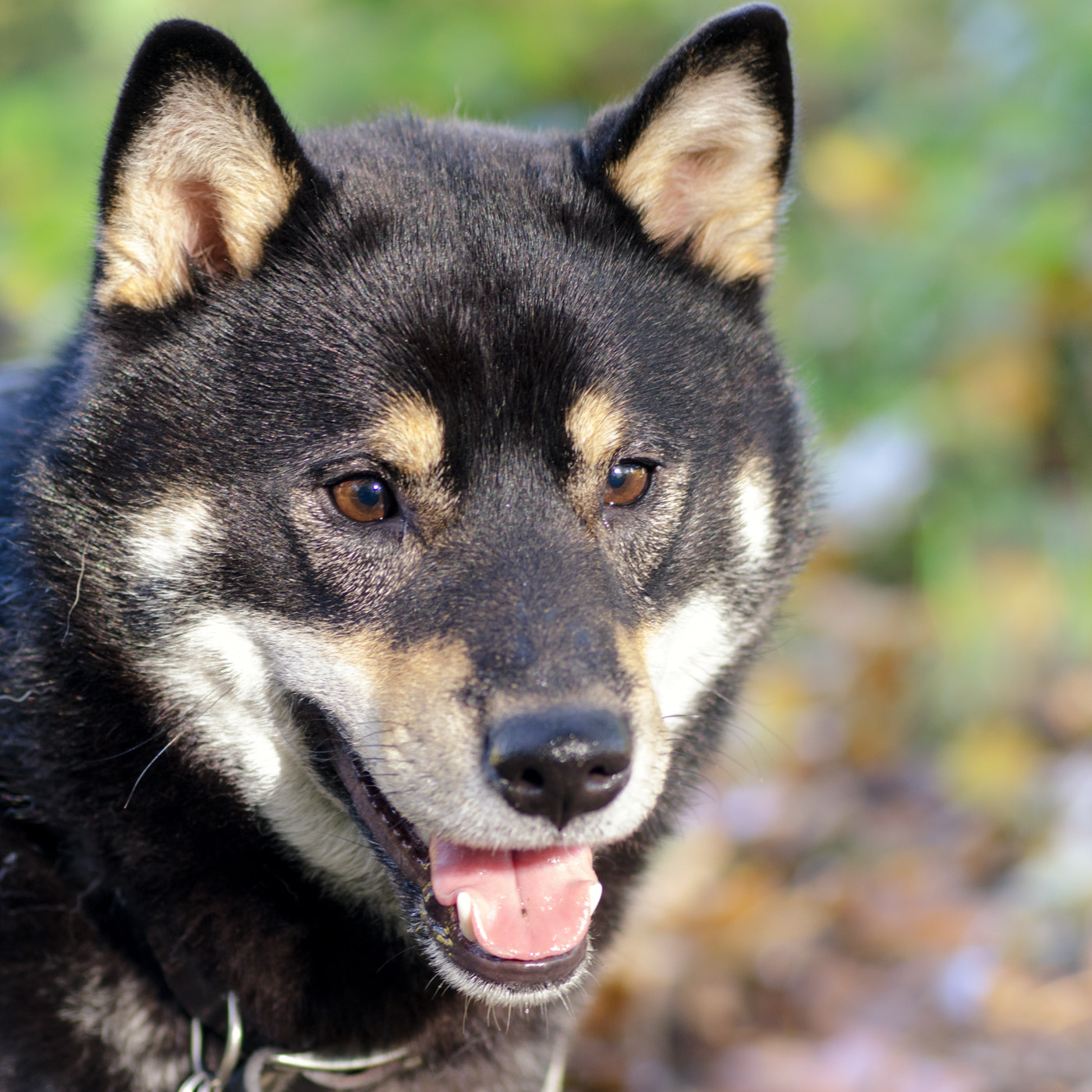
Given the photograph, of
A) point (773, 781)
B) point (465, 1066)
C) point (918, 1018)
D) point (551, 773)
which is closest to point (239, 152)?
point (551, 773)

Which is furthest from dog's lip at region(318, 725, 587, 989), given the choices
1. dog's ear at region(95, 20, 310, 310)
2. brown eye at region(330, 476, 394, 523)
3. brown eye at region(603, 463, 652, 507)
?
dog's ear at region(95, 20, 310, 310)

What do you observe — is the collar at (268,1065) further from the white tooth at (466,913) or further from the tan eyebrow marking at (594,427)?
the tan eyebrow marking at (594,427)

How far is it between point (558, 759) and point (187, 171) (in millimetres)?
1135

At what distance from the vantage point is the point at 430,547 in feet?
6.85

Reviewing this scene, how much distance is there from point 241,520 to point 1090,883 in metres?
2.48

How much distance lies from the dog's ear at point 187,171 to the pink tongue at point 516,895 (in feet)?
3.42

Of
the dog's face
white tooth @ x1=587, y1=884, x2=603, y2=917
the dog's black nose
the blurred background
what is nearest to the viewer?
the dog's black nose

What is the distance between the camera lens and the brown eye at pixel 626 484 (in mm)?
2230

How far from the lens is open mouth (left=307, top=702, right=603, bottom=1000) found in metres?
1.97

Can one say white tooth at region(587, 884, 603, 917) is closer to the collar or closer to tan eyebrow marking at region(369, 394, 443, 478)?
the collar

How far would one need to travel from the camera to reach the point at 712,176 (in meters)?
2.50

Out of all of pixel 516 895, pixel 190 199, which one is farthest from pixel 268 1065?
pixel 190 199

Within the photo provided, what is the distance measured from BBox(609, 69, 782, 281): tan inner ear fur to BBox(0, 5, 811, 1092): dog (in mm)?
12

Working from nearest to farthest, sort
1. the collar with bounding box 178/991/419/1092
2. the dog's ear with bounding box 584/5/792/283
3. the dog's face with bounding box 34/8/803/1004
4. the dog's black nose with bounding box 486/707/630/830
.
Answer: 1. the dog's black nose with bounding box 486/707/630/830
2. the dog's face with bounding box 34/8/803/1004
3. the collar with bounding box 178/991/419/1092
4. the dog's ear with bounding box 584/5/792/283
